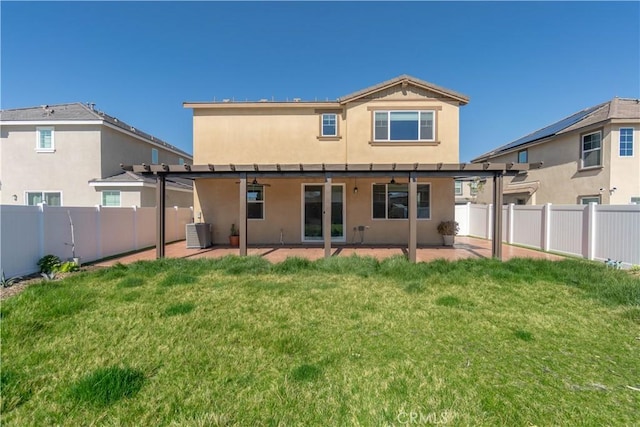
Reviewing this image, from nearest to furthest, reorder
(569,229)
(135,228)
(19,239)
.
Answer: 1. (19,239)
2. (569,229)
3. (135,228)

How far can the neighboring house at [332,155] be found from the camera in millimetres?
12094

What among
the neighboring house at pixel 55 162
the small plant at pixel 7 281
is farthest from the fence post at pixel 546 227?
the neighboring house at pixel 55 162

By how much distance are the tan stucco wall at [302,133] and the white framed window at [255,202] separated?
1.21 meters

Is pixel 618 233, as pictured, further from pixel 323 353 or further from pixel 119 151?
pixel 119 151

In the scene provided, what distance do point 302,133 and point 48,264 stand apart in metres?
9.56

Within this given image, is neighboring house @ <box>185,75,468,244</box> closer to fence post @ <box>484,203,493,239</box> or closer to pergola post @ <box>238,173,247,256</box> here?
pergola post @ <box>238,173,247,256</box>

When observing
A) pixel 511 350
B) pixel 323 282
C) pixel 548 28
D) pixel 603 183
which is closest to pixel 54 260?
pixel 323 282

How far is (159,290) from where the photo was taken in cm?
600

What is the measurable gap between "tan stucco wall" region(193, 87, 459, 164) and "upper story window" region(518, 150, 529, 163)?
10934 millimetres

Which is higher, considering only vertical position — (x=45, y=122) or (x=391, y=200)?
(x=45, y=122)

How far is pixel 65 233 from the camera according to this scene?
815 centimetres

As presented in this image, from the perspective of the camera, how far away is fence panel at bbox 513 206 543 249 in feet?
37.4

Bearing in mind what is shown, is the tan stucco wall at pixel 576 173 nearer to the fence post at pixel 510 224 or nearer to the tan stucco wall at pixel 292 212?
the fence post at pixel 510 224

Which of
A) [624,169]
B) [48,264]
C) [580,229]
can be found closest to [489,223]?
[580,229]
